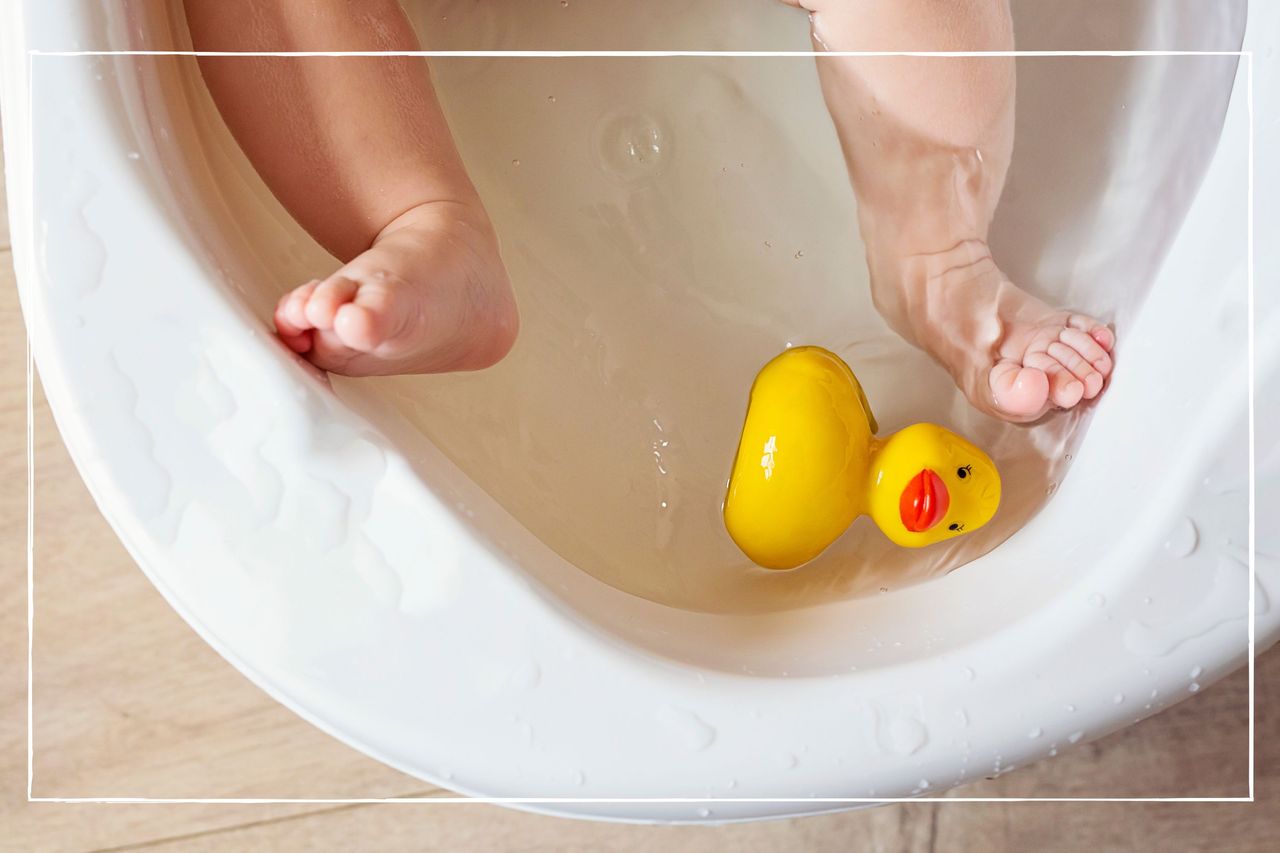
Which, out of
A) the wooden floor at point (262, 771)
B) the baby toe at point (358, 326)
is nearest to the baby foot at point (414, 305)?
the baby toe at point (358, 326)

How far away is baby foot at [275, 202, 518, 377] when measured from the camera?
0.47 metres

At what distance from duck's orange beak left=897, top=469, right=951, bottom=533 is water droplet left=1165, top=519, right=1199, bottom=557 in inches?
4.8

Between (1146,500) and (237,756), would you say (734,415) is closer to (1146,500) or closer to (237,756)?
(1146,500)

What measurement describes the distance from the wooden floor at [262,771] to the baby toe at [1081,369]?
0.42 m

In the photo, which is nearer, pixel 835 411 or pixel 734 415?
pixel 835 411

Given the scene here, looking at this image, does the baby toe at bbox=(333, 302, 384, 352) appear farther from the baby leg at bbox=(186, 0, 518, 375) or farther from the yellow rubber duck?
the yellow rubber duck

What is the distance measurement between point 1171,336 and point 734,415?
28 centimetres

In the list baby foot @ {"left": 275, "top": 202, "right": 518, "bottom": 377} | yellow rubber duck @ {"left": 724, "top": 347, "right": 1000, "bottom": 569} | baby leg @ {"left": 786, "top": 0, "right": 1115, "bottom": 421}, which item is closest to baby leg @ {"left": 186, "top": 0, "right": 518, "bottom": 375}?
baby foot @ {"left": 275, "top": 202, "right": 518, "bottom": 377}

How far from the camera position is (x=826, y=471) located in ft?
2.01

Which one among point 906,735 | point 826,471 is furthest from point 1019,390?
point 906,735

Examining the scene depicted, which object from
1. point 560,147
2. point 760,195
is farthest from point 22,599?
point 760,195

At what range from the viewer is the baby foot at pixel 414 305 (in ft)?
1.53

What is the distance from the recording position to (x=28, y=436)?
35.6 inches

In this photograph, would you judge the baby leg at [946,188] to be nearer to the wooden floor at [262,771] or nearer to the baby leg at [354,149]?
the baby leg at [354,149]
